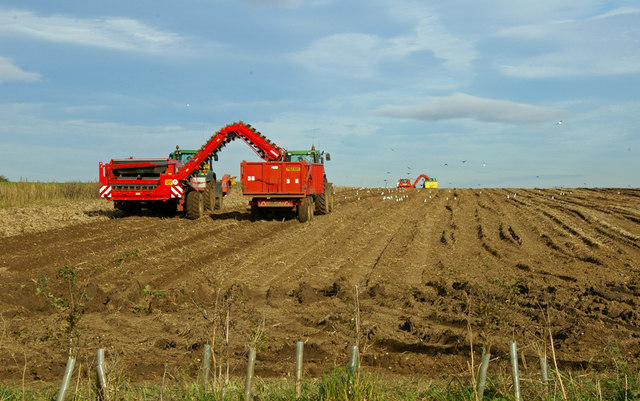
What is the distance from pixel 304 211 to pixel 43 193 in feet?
47.5

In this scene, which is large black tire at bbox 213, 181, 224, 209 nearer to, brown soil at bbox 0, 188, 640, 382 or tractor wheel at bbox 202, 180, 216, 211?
tractor wheel at bbox 202, 180, 216, 211

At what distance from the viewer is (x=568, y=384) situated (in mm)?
5363

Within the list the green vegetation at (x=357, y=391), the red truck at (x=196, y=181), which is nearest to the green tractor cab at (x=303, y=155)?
the red truck at (x=196, y=181)

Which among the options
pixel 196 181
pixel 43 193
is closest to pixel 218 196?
pixel 196 181

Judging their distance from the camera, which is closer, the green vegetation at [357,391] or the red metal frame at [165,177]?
the green vegetation at [357,391]

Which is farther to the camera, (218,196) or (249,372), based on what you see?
(218,196)

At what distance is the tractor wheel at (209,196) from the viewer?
888 inches

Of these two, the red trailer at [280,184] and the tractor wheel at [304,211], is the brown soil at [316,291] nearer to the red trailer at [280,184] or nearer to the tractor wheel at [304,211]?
the tractor wheel at [304,211]

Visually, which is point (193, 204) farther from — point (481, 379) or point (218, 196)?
point (481, 379)

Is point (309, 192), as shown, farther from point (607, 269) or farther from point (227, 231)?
point (607, 269)

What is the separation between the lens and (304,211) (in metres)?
20.6

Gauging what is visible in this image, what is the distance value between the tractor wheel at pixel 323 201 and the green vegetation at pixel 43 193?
409 inches

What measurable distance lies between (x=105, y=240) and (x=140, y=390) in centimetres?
1099

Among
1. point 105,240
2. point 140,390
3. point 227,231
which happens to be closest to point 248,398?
point 140,390
